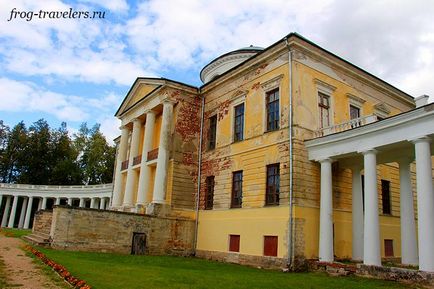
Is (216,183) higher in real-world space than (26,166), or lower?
lower

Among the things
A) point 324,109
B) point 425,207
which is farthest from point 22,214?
point 425,207

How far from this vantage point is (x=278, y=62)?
58.3 ft

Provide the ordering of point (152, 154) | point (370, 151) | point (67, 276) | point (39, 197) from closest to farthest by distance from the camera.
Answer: point (67, 276), point (370, 151), point (152, 154), point (39, 197)

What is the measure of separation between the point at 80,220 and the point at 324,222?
459 inches

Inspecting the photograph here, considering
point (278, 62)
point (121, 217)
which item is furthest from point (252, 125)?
point (121, 217)

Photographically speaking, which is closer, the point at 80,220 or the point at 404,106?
the point at 80,220

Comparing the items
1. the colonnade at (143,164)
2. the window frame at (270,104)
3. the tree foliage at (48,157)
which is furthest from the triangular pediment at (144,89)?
the tree foliage at (48,157)

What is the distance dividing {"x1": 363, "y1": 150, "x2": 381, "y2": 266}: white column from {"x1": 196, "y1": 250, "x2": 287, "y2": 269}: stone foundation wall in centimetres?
347

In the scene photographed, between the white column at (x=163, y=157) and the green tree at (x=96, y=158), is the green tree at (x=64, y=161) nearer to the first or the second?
the green tree at (x=96, y=158)

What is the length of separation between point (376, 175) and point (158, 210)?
38.7 feet

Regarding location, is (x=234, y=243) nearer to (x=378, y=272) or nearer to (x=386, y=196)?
(x=378, y=272)

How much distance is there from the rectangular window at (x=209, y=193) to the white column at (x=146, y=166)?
441 centimetres

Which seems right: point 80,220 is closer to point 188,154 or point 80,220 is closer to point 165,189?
point 165,189

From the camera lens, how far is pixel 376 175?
13.8 metres
